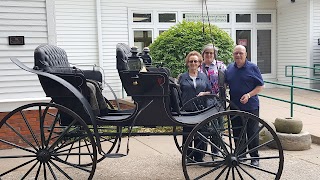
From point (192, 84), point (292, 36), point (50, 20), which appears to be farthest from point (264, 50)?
point (192, 84)

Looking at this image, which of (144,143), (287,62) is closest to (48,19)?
(144,143)

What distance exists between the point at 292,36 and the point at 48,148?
11883mm

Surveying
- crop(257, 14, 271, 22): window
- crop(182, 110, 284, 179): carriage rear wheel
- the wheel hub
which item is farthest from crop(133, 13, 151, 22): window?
the wheel hub

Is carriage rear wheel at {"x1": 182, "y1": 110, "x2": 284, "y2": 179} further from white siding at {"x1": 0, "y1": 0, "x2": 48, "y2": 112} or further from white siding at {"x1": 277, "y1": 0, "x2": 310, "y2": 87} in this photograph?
white siding at {"x1": 277, "y1": 0, "x2": 310, "y2": 87}

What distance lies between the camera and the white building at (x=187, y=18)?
40.8 feet

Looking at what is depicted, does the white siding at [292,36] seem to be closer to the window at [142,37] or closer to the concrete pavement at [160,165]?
the window at [142,37]

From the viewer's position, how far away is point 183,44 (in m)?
9.84

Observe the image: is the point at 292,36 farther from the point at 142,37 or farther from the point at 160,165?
the point at 160,165

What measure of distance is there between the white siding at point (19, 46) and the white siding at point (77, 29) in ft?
16.4

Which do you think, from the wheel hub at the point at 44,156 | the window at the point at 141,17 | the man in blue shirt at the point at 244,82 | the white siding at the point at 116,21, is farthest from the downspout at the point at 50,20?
the window at the point at 141,17

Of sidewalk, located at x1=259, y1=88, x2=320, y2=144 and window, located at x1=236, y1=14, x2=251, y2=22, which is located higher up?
window, located at x1=236, y1=14, x2=251, y2=22

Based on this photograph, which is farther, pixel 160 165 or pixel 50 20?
pixel 50 20

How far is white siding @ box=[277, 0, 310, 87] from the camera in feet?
46.5

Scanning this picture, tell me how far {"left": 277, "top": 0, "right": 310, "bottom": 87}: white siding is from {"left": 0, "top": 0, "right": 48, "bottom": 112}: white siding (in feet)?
32.5
